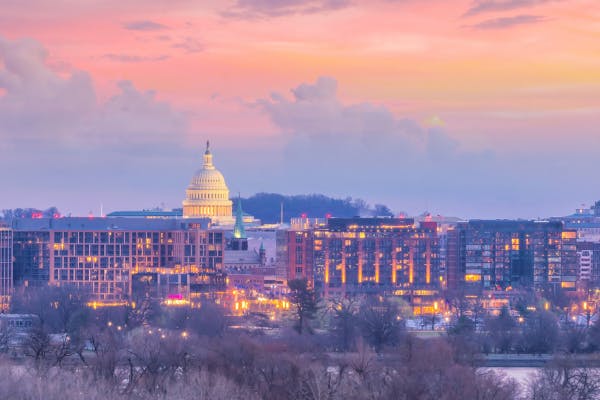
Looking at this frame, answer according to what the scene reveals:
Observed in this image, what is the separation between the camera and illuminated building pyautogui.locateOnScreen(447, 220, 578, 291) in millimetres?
126375

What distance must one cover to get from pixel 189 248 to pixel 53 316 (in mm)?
27377

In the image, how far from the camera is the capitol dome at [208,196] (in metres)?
186

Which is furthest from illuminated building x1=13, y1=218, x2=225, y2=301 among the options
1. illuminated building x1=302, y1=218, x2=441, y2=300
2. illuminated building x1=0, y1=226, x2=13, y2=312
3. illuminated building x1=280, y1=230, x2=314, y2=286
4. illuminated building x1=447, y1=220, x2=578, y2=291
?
Answer: illuminated building x1=447, y1=220, x2=578, y2=291

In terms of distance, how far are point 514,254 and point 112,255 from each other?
2548 cm

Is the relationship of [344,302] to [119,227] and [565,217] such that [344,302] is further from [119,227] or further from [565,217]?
[565,217]

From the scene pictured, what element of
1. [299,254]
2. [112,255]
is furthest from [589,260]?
[112,255]

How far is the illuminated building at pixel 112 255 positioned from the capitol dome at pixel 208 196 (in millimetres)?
58134

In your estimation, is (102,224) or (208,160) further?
(208,160)

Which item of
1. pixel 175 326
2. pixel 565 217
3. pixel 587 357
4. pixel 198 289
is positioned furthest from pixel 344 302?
pixel 565 217

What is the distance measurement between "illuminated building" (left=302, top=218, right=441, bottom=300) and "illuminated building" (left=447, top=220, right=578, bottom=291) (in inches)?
118

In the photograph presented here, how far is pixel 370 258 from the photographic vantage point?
404 ft

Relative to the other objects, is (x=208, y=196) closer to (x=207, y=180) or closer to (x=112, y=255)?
(x=207, y=180)

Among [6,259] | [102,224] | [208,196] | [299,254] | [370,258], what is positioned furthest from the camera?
[208,196]

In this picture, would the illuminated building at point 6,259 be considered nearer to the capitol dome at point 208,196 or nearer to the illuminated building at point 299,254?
the illuminated building at point 299,254
